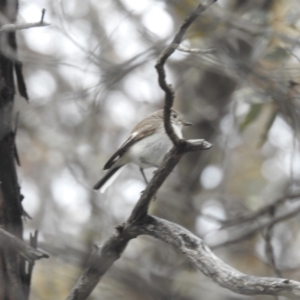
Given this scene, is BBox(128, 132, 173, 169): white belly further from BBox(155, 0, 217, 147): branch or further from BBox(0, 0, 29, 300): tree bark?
BBox(155, 0, 217, 147): branch

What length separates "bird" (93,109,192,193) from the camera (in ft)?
11.7

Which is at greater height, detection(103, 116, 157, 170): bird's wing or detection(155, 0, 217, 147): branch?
detection(103, 116, 157, 170): bird's wing

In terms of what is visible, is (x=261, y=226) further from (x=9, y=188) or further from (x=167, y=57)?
(x=167, y=57)

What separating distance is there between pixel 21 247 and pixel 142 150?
59.3 inches

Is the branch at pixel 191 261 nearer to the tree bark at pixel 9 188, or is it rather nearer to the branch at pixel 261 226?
the tree bark at pixel 9 188

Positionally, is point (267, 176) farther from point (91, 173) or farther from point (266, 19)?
point (266, 19)

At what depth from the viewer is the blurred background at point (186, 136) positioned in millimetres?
3977

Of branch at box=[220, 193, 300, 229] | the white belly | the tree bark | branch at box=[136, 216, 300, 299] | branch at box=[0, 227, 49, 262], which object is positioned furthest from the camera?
branch at box=[220, 193, 300, 229]

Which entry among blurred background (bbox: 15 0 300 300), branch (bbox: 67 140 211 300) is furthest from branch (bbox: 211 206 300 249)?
branch (bbox: 67 140 211 300)

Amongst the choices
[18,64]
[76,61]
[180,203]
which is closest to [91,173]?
[180,203]

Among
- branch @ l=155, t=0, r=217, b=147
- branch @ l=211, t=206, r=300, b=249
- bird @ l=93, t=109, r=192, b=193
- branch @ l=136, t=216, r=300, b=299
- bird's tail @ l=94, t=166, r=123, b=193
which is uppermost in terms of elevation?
branch @ l=211, t=206, r=300, b=249

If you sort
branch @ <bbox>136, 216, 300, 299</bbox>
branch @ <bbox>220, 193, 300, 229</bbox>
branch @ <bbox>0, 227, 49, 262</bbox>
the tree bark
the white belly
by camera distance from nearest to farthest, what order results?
1. branch @ <bbox>136, 216, 300, 299</bbox>
2. branch @ <bbox>0, 227, 49, 262</bbox>
3. the tree bark
4. the white belly
5. branch @ <bbox>220, 193, 300, 229</bbox>

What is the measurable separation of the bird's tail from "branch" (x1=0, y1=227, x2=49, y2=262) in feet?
4.34

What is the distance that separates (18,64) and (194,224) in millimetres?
3743
